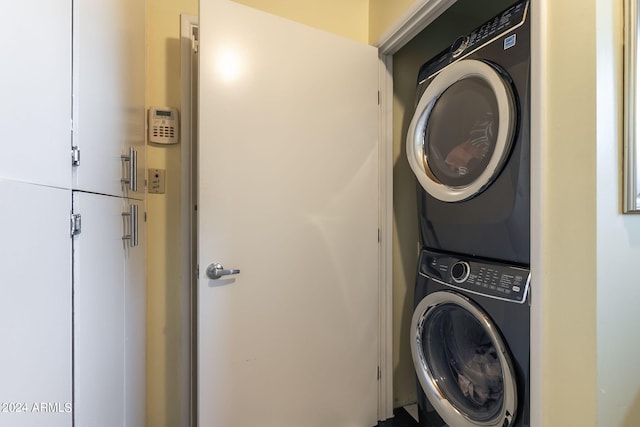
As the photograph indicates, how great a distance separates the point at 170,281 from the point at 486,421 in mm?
1402

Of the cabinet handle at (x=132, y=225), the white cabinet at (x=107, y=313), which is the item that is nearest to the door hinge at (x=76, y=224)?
the white cabinet at (x=107, y=313)

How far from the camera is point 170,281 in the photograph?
4.33 ft

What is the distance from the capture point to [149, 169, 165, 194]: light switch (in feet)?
4.26

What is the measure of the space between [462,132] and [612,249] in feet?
1.97

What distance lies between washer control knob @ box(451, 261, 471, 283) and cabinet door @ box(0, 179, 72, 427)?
45.5 inches

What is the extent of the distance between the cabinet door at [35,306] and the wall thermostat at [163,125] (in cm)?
81

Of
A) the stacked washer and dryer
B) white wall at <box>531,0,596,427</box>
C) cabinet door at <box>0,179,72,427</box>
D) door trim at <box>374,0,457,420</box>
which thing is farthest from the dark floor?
cabinet door at <box>0,179,72,427</box>

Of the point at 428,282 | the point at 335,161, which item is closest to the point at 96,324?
the point at 335,161

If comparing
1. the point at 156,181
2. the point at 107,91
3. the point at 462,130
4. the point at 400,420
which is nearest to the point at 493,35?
the point at 462,130

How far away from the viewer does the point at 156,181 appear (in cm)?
130

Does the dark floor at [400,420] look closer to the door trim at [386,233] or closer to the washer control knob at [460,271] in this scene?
the door trim at [386,233]

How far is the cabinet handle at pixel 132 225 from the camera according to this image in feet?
3.24

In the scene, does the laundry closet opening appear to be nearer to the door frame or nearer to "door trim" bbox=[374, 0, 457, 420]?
"door trim" bbox=[374, 0, 457, 420]

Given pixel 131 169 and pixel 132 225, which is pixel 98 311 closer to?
pixel 132 225
